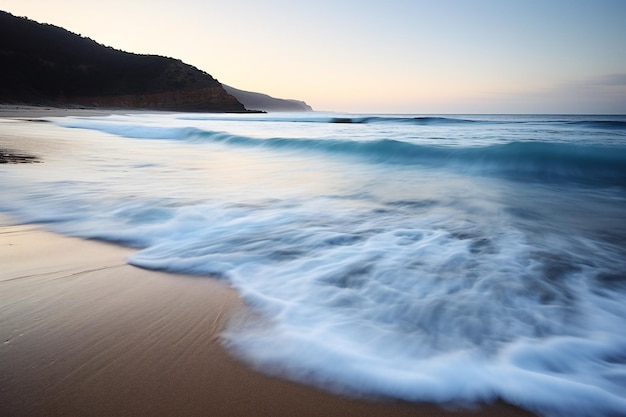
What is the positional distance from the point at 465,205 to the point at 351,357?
340 centimetres

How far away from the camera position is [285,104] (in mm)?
176250

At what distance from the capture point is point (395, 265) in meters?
2.47

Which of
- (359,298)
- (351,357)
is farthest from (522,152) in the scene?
(351,357)

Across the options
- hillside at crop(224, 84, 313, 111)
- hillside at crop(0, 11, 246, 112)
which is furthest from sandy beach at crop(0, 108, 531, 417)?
hillside at crop(224, 84, 313, 111)

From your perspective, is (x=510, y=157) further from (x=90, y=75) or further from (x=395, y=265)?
(x=90, y=75)

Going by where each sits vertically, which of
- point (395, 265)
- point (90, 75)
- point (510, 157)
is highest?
point (90, 75)

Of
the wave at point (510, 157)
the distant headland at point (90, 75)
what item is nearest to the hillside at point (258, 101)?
the distant headland at point (90, 75)

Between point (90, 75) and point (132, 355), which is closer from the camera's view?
point (132, 355)

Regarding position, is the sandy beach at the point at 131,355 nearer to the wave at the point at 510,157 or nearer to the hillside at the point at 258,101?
the wave at the point at 510,157

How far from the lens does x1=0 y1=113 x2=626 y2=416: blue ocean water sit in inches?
55.9

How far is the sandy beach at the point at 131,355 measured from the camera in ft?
3.92

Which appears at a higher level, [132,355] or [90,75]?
[90,75]

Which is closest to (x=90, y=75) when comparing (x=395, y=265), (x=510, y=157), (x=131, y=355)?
(x=510, y=157)

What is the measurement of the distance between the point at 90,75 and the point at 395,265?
69.1 m
